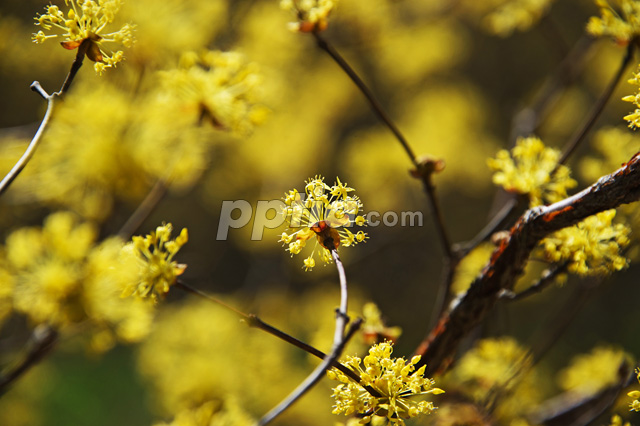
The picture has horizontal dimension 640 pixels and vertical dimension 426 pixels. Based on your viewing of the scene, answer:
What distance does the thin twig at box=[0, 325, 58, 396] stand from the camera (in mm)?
654

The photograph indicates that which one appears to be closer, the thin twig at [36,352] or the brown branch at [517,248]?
the brown branch at [517,248]

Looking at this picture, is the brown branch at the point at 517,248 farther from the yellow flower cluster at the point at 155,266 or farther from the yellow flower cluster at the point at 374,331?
the yellow flower cluster at the point at 155,266

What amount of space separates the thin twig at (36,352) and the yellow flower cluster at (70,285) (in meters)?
0.01

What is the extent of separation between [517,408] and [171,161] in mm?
701

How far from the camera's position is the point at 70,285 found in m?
0.73

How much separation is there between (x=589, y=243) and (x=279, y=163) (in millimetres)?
1096

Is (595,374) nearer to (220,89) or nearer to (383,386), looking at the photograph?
(383,386)

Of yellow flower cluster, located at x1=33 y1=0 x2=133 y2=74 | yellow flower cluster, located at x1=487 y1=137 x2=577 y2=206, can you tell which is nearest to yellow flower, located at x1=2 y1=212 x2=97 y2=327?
yellow flower cluster, located at x1=33 y1=0 x2=133 y2=74

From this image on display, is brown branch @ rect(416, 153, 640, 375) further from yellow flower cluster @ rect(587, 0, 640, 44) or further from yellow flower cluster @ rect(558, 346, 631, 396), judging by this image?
yellow flower cluster @ rect(558, 346, 631, 396)

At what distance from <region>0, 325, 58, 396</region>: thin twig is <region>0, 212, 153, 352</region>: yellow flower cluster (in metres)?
0.01

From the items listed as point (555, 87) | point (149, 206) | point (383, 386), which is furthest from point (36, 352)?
point (555, 87)

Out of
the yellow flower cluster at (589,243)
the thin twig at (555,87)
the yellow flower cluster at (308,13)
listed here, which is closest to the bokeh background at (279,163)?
the thin twig at (555,87)

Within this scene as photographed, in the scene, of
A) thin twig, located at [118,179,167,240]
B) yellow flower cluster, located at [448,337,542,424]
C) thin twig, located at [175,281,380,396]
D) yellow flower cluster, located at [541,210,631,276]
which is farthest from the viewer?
thin twig, located at [118,179,167,240]

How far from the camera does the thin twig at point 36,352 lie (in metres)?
0.65
